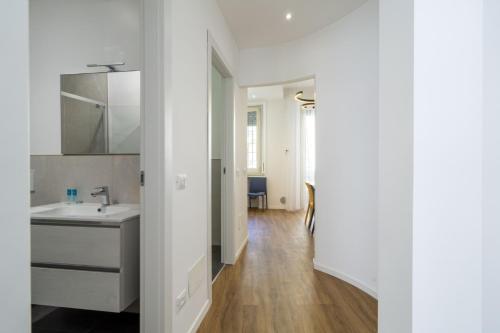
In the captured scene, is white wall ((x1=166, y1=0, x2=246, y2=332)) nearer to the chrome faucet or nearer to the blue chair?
the chrome faucet

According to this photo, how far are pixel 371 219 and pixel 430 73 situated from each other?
1845mm

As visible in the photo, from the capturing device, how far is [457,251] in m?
0.75

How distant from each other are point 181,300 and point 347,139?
2090 millimetres

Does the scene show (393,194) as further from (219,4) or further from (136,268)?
(219,4)

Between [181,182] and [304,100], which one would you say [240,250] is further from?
[304,100]

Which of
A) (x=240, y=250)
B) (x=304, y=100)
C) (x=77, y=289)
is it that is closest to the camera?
(x=77, y=289)

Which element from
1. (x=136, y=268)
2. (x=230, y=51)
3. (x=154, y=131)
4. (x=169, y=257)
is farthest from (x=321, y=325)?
(x=230, y=51)

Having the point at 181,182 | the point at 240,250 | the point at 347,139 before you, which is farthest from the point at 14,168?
the point at 240,250

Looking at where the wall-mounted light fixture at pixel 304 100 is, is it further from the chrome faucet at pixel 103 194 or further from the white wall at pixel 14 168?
the white wall at pixel 14 168

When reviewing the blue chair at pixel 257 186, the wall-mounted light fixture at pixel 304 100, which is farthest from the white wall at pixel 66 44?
the blue chair at pixel 257 186

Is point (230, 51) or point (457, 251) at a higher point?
point (230, 51)

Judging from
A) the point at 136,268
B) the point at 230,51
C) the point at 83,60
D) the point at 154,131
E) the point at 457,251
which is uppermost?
the point at 230,51

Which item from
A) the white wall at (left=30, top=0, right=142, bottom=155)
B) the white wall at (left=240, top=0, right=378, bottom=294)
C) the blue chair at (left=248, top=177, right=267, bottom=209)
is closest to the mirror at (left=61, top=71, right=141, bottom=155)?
the white wall at (left=30, top=0, right=142, bottom=155)

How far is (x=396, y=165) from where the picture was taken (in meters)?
0.81
